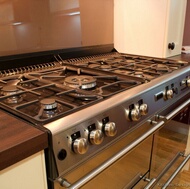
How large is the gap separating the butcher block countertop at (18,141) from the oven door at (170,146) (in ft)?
2.05

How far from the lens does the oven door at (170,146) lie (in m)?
1.06

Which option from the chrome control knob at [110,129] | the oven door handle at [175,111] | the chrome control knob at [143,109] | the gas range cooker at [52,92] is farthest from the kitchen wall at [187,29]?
the chrome control knob at [110,129]

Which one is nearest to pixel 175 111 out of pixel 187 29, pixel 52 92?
pixel 52 92

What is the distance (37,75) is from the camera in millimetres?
Result: 978

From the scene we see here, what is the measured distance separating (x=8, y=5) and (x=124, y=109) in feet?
2.33

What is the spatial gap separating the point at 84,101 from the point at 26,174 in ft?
0.94

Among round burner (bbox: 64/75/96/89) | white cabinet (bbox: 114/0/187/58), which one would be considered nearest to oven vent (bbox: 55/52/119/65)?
white cabinet (bbox: 114/0/187/58)

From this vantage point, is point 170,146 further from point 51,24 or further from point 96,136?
point 51,24

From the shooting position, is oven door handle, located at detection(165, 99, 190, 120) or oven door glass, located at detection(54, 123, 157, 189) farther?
oven door handle, located at detection(165, 99, 190, 120)

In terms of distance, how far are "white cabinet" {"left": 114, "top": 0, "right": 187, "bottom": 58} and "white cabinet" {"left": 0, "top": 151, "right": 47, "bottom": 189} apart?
122cm

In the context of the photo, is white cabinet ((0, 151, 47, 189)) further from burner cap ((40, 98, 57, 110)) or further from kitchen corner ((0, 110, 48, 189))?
burner cap ((40, 98, 57, 110))

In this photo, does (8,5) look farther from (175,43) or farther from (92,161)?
(175,43)

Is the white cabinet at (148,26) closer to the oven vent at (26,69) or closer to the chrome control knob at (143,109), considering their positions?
the oven vent at (26,69)

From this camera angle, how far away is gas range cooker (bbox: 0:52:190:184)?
22.4 inches
